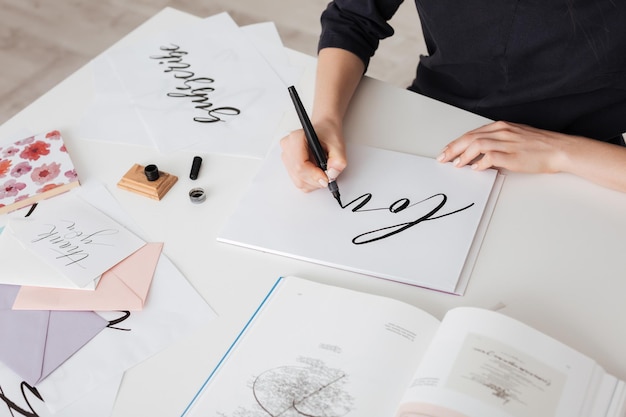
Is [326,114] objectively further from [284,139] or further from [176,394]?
[176,394]

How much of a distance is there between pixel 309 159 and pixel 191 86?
0.29 meters

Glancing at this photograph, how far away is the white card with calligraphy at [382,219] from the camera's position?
76 centimetres

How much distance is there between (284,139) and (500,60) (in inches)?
15.1

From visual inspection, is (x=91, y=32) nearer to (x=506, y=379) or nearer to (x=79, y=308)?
(x=79, y=308)

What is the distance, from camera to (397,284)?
2.45 feet

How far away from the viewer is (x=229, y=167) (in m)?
0.91

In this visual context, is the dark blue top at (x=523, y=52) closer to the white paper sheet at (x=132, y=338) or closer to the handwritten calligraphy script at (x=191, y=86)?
the handwritten calligraphy script at (x=191, y=86)

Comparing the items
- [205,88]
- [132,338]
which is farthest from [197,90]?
[132,338]

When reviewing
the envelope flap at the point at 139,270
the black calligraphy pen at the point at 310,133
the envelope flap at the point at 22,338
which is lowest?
the envelope flap at the point at 22,338

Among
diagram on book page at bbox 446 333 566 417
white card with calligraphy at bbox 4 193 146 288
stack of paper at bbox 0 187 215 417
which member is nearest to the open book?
diagram on book page at bbox 446 333 566 417

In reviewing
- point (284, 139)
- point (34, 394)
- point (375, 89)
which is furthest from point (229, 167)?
point (34, 394)

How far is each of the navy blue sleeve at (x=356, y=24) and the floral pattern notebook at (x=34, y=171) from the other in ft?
1.47

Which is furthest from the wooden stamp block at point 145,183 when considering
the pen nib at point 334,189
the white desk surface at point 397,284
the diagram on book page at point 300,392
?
the diagram on book page at point 300,392

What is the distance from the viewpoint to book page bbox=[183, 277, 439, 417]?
2.05 ft
